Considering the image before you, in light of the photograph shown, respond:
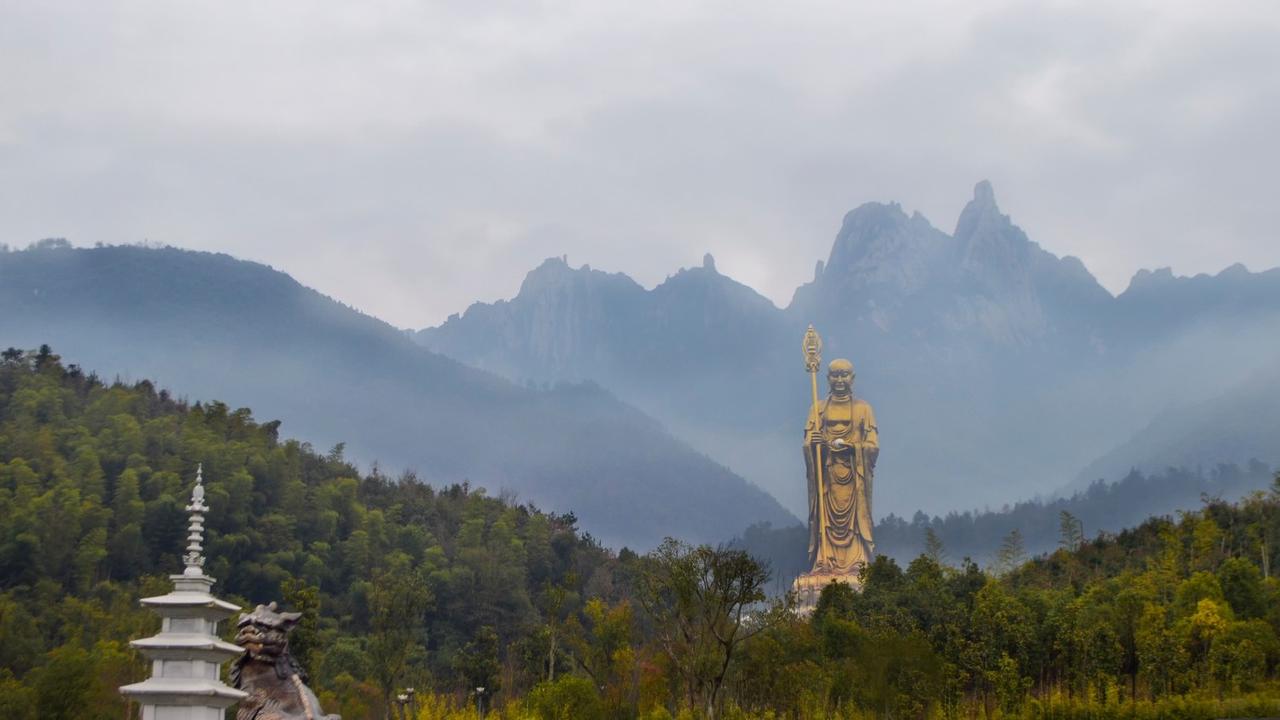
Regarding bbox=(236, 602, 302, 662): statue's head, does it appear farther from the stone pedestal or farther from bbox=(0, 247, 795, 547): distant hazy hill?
bbox=(0, 247, 795, 547): distant hazy hill

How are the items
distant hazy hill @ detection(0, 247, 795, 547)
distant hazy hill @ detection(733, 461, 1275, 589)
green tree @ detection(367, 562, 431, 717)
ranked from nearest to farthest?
green tree @ detection(367, 562, 431, 717) → distant hazy hill @ detection(733, 461, 1275, 589) → distant hazy hill @ detection(0, 247, 795, 547)

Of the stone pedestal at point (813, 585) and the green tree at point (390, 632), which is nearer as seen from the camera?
the green tree at point (390, 632)

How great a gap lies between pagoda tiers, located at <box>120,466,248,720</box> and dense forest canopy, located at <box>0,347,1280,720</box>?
8.71 m

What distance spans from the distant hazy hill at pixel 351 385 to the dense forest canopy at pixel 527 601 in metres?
57.5

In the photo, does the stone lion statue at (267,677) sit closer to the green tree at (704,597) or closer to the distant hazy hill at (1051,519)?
the green tree at (704,597)

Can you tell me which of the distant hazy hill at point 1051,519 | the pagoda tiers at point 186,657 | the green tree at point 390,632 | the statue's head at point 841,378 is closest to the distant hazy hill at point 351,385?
the distant hazy hill at point 1051,519

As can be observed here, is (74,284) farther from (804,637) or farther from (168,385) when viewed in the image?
(804,637)

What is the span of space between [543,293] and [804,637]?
Answer: 392 feet

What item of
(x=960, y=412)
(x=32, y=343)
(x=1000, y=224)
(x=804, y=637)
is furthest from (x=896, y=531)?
(x=32, y=343)

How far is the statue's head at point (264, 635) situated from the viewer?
11.4 m

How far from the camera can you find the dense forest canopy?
84.6 ft

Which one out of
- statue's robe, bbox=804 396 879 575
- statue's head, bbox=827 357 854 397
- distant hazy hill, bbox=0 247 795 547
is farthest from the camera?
distant hazy hill, bbox=0 247 795 547

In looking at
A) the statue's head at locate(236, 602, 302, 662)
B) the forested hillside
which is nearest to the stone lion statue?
the statue's head at locate(236, 602, 302, 662)

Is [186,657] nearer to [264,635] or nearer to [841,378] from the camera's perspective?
[264,635]
